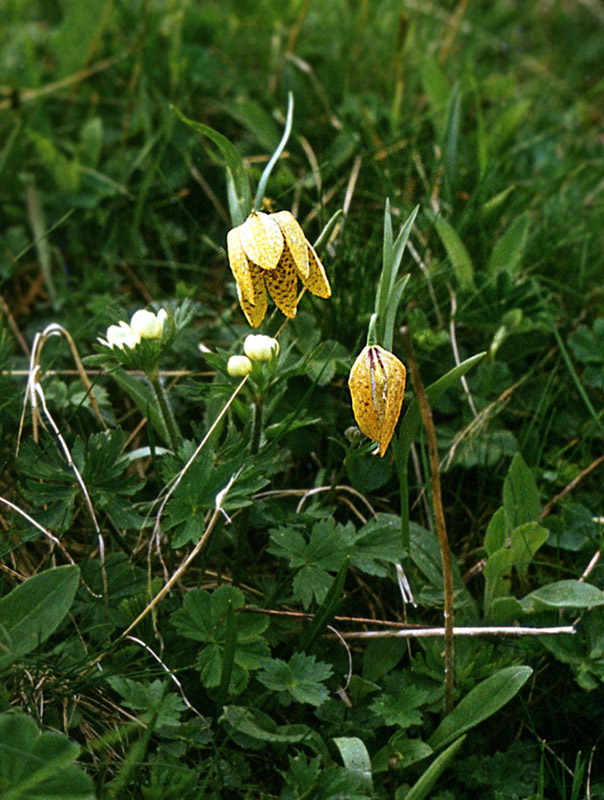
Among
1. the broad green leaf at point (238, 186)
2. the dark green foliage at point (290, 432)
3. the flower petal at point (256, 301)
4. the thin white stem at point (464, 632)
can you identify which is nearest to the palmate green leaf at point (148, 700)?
the dark green foliage at point (290, 432)

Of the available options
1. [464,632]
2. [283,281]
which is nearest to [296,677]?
[464,632]

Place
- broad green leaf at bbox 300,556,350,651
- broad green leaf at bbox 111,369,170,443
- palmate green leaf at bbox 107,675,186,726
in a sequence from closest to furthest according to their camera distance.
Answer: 1. palmate green leaf at bbox 107,675,186,726
2. broad green leaf at bbox 300,556,350,651
3. broad green leaf at bbox 111,369,170,443

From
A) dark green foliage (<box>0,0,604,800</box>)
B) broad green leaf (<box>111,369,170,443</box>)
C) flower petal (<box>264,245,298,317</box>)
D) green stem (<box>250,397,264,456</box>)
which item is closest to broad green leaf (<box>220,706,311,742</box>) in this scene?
dark green foliage (<box>0,0,604,800</box>)

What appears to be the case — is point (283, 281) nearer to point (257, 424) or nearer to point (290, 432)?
point (257, 424)

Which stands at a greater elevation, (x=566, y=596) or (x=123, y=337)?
(x=123, y=337)

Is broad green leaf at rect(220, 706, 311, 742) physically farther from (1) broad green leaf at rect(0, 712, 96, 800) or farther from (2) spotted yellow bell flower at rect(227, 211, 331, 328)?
(2) spotted yellow bell flower at rect(227, 211, 331, 328)
